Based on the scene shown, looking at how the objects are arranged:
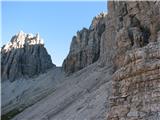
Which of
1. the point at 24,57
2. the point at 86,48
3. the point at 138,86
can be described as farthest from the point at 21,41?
the point at 138,86

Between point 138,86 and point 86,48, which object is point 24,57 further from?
point 138,86

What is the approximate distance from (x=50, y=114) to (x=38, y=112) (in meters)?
10.1

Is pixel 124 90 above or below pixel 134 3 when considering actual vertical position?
below

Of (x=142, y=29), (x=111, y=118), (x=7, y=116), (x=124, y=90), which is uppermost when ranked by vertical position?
(x=142, y=29)

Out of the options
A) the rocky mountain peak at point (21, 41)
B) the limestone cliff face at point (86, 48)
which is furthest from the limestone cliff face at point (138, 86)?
the rocky mountain peak at point (21, 41)

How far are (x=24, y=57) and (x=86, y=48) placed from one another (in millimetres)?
40723

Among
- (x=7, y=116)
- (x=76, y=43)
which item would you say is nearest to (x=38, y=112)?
(x=7, y=116)

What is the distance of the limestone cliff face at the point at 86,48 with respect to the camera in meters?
134

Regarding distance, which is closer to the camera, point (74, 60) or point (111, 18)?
point (111, 18)

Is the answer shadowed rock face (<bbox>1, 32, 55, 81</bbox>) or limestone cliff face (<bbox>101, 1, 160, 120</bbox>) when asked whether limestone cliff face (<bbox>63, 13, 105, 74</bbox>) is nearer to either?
shadowed rock face (<bbox>1, 32, 55, 81</bbox>)

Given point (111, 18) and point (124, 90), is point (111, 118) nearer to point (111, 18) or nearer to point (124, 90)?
point (124, 90)

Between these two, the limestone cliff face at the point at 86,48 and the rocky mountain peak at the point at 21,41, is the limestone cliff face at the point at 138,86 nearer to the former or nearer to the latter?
the limestone cliff face at the point at 86,48

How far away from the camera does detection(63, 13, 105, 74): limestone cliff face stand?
13400 centimetres

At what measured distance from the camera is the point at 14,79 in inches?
6255
